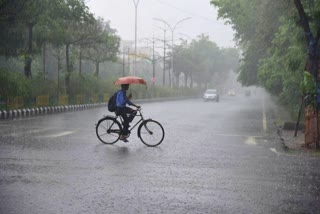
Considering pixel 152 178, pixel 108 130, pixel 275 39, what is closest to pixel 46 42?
pixel 275 39

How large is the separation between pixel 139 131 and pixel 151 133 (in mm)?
348

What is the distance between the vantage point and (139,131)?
13.1 metres

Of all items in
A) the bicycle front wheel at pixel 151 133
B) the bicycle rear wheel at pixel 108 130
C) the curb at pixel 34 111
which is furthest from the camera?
the curb at pixel 34 111

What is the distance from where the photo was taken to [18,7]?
80.9ft

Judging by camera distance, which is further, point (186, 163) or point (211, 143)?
point (211, 143)

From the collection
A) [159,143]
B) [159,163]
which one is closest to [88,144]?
[159,143]

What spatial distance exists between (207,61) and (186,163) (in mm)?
88093

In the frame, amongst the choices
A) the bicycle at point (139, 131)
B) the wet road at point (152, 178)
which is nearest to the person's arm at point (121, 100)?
the bicycle at point (139, 131)

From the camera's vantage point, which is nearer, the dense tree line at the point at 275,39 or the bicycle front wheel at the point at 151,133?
the bicycle front wheel at the point at 151,133

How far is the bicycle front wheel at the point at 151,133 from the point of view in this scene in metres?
13.0

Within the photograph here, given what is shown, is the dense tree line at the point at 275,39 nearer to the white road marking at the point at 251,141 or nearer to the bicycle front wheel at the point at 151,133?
the white road marking at the point at 251,141

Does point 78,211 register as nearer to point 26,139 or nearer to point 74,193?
point 74,193

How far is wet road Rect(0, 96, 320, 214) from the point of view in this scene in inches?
247

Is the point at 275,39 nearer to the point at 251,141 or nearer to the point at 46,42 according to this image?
the point at 251,141
